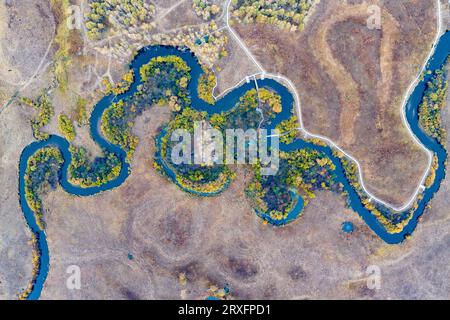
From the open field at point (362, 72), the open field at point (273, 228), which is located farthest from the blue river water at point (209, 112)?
the open field at point (362, 72)

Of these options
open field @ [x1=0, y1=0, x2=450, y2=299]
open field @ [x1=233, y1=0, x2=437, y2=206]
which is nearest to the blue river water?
open field @ [x1=0, y1=0, x2=450, y2=299]

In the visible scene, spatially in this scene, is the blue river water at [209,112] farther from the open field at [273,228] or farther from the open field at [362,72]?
the open field at [362,72]

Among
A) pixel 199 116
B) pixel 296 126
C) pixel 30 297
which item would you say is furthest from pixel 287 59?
pixel 30 297

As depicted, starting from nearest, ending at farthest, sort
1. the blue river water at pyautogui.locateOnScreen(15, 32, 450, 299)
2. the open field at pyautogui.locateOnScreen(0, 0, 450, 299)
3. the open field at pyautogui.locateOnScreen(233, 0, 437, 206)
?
the open field at pyautogui.locateOnScreen(233, 0, 437, 206), the open field at pyautogui.locateOnScreen(0, 0, 450, 299), the blue river water at pyautogui.locateOnScreen(15, 32, 450, 299)

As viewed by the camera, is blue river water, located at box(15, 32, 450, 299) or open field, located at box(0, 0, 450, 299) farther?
blue river water, located at box(15, 32, 450, 299)

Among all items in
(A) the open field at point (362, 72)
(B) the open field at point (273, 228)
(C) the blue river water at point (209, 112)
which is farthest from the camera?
(C) the blue river water at point (209, 112)

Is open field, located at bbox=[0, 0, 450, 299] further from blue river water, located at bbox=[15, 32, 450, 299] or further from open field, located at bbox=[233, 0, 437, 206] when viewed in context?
blue river water, located at bbox=[15, 32, 450, 299]

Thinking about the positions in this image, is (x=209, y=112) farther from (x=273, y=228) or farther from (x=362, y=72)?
(x=362, y=72)
